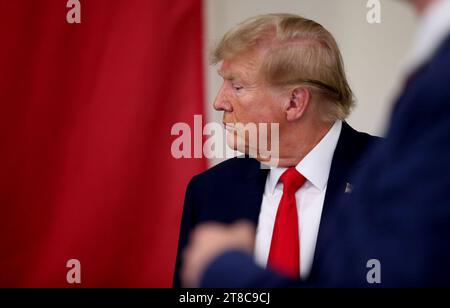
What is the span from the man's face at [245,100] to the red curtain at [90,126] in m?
0.22

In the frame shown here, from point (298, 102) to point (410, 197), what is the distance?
839 millimetres

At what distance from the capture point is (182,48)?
1.54m

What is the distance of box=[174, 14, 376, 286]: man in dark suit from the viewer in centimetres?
125

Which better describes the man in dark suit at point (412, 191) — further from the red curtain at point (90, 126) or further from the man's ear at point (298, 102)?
the red curtain at point (90, 126)

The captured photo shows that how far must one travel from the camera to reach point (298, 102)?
132 centimetres

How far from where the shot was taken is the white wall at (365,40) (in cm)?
152

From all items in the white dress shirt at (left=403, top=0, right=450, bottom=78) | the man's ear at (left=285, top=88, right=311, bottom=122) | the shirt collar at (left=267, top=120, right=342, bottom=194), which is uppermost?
the white dress shirt at (left=403, top=0, right=450, bottom=78)

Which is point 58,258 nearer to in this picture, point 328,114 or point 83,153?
point 83,153

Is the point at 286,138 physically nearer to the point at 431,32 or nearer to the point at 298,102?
the point at 298,102

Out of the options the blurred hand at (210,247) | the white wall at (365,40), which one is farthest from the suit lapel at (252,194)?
the blurred hand at (210,247)

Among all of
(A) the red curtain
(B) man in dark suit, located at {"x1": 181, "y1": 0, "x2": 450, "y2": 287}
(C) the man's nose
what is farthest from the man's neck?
(B) man in dark suit, located at {"x1": 181, "y1": 0, "x2": 450, "y2": 287}

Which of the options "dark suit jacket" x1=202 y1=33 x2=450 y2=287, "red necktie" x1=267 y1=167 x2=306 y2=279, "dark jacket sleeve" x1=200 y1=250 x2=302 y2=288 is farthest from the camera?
"red necktie" x1=267 y1=167 x2=306 y2=279

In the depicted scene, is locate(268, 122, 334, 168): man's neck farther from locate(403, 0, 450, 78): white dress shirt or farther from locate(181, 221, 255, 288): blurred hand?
locate(403, 0, 450, 78): white dress shirt
